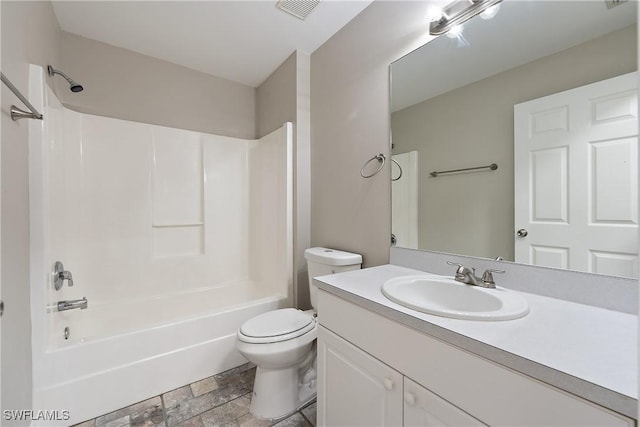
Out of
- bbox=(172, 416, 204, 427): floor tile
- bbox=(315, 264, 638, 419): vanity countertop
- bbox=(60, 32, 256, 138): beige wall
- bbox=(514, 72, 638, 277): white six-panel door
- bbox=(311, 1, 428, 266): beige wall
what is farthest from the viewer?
bbox=(60, 32, 256, 138): beige wall

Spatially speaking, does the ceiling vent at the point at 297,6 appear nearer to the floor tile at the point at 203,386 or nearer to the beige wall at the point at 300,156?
the beige wall at the point at 300,156

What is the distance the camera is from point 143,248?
84.3 inches

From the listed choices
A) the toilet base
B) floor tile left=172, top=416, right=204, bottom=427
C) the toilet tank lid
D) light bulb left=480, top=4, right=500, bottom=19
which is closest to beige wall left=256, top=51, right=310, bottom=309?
the toilet tank lid

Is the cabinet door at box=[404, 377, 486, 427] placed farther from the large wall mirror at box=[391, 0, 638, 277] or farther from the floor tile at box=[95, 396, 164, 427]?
the floor tile at box=[95, 396, 164, 427]

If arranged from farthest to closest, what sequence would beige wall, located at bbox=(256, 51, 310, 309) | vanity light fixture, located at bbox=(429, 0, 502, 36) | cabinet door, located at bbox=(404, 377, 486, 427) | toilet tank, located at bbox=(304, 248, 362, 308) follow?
beige wall, located at bbox=(256, 51, 310, 309)
toilet tank, located at bbox=(304, 248, 362, 308)
vanity light fixture, located at bbox=(429, 0, 502, 36)
cabinet door, located at bbox=(404, 377, 486, 427)

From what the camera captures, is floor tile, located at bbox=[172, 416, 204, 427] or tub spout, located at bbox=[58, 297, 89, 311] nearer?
floor tile, located at bbox=[172, 416, 204, 427]

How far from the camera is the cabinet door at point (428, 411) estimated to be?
66cm

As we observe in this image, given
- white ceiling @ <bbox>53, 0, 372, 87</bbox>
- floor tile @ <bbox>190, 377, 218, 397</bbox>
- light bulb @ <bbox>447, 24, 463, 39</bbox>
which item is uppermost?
white ceiling @ <bbox>53, 0, 372, 87</bbox>

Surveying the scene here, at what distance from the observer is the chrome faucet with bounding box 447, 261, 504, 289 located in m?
1.01

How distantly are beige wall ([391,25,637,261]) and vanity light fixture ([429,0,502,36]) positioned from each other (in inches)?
11.9

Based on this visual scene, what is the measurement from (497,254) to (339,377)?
32.4 inches

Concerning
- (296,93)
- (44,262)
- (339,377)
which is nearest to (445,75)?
(296,93)

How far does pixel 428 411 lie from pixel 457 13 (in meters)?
1.57

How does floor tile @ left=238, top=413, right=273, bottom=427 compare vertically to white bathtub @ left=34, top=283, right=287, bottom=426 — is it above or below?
below
